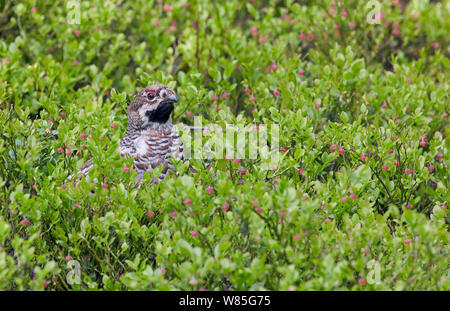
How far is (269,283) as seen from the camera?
3.37 metres

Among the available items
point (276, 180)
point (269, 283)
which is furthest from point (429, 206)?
point (269, 283)

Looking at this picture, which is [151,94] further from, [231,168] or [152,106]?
[231,168]

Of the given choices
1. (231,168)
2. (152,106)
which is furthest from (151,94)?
(231,168)

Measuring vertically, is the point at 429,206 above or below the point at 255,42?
below

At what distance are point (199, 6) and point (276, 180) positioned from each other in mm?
3987

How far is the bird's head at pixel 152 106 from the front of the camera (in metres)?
4.66

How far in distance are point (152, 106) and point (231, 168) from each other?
108cm

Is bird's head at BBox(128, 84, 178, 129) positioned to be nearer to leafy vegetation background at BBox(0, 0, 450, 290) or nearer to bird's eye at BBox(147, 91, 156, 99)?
bird's eye at BBox(147, 91, 156, 99)

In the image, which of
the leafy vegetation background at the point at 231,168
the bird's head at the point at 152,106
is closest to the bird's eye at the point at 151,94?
the bird's head at the point at 152,106

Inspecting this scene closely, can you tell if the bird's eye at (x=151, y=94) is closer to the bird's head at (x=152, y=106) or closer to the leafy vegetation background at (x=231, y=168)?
the bird's head at (x=152, y=106)

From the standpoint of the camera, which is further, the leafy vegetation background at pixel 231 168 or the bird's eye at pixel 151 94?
the bird's eye at pixel 151 94

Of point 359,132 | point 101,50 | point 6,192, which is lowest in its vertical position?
point 6,192

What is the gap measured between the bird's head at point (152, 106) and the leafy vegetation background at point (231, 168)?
202mm
